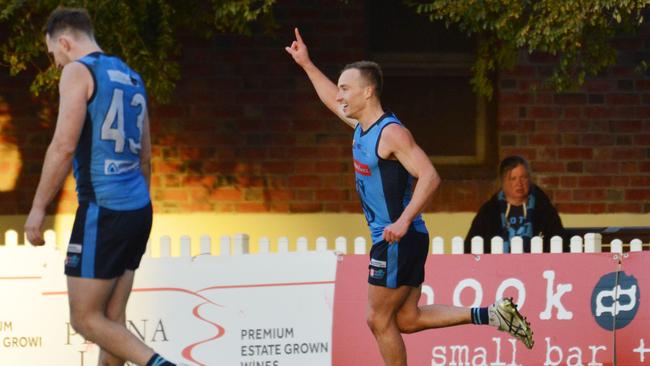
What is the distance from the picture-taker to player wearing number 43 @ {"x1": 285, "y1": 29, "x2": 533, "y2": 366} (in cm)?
812

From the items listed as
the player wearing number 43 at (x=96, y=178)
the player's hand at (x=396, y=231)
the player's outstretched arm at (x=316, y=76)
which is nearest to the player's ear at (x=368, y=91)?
the player's outstretched arm at (x=316, y=76)

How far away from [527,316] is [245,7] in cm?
304

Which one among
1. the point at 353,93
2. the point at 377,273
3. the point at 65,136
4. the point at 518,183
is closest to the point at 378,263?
the point at 377,273

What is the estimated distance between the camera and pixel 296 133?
13.5 m

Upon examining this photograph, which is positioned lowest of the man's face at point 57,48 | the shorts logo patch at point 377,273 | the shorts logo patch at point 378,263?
the shorts logo patch at point 377,273

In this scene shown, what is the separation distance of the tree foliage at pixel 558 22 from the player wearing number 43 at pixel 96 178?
148 inches

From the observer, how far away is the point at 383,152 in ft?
26.7

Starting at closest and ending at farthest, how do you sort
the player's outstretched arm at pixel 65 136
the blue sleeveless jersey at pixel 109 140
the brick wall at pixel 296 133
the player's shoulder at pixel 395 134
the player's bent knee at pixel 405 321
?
the player's outstretched arm at pixel 65 136 < the blue sleeveless jersey at pixel 109 140 < the player's shoulder at pixel 395 134 < the player's bent knee at pixel 405 321 < the brick wall at pixel 296 133

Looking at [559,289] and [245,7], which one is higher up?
[245,7]

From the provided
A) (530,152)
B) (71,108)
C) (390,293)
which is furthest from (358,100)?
(530,152)

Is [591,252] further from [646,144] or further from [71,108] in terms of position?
[71,108]

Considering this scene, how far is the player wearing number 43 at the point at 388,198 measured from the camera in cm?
812

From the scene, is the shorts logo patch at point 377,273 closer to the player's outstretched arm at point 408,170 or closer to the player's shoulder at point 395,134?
the player's outstretched arm at point 408,170

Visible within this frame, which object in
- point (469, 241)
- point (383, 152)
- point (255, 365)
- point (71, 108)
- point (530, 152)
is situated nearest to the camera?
point (71, 108)
